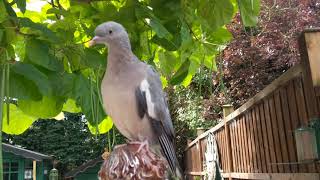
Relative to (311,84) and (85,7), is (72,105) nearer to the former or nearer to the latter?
(85,7)

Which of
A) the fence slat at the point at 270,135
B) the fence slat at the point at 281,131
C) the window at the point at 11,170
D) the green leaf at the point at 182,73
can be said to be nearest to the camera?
the green leaf at the point at 182,73

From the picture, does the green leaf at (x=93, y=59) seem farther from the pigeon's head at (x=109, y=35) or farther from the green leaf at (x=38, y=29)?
the pigeon's head at (x=109, y=35)

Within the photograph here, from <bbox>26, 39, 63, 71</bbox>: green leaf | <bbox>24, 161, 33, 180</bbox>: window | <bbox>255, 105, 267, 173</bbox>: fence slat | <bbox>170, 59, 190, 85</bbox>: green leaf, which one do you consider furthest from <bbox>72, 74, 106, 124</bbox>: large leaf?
<bbox>24, 161, 33, 180</bbox>: window

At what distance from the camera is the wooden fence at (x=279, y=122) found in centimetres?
297

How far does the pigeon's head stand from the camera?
3.67 ft

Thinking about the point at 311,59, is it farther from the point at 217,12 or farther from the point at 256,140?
the point at 256,140

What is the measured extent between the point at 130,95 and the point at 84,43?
82 cm

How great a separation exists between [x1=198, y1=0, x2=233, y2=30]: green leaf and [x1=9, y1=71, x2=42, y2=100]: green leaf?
0.83 meters

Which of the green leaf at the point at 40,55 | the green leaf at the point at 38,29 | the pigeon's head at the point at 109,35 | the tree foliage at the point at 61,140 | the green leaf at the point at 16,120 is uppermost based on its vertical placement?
the tree foliage at the point at 61,140

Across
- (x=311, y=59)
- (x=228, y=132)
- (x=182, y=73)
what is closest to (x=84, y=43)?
(x=182, y=73)

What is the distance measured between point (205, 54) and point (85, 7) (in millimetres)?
661

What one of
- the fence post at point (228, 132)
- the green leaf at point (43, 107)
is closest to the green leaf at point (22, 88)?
the green leaf at point (43, 107)

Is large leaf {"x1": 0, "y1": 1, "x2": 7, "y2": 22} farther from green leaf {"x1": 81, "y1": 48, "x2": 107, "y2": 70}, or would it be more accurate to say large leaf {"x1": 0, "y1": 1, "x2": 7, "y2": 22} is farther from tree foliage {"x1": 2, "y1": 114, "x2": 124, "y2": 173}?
tree foliage {"x1": 2, "y1": 114, "x2": 124, "y2": 173}

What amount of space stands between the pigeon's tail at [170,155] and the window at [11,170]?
13235 millimetres
